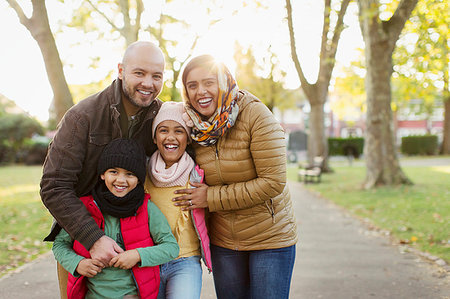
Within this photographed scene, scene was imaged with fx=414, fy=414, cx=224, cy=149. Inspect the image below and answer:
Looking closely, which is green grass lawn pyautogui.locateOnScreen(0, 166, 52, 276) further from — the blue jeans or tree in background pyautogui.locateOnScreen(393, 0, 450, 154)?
tree in background pyautogui.locateOnScreen(393, 0, 450, 154)

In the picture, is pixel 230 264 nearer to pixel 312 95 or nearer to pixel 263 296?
pixel 263 296

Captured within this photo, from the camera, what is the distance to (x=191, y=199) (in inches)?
109

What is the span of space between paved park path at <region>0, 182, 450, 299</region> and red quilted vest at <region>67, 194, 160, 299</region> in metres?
2.29

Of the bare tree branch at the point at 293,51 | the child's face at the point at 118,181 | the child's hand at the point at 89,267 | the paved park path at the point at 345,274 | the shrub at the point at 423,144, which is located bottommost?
the paved park path at the point at 345,274

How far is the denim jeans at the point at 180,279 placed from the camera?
8.73 feet

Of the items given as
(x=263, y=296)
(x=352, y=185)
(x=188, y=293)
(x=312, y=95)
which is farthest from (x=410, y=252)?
(x=312, y=95)

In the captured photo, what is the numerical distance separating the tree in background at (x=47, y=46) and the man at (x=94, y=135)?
369 centimetres

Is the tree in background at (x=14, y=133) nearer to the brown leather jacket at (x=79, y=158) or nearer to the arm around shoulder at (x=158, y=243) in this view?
the brown leather jacket at (x=79, y=158)

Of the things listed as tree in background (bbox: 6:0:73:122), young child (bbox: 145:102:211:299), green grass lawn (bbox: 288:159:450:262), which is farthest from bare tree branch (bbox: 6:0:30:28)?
green grass lawn (bbox: 288:159:450:262)

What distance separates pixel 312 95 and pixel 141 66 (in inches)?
616

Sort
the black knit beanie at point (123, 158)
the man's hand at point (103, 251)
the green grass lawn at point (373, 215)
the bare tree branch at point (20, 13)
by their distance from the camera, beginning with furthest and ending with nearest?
the green grass lawn at point (373, 215), the bare tree branch at point (20, 13), the black knit beanie at point (123, 158), the man's hand at point (103, 251)

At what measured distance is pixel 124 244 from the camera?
2639 mm

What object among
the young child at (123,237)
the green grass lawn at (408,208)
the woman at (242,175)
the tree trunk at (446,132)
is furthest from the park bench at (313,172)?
the tree trunk at (446,132)

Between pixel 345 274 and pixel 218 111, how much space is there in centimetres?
360
